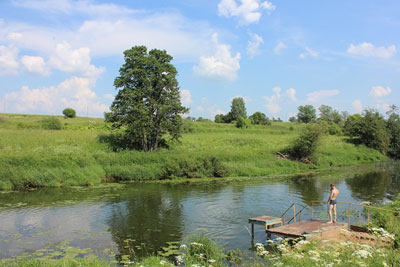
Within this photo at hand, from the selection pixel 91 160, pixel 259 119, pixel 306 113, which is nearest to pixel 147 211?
pixel 91 160

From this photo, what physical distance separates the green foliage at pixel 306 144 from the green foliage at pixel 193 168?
16.0 meters

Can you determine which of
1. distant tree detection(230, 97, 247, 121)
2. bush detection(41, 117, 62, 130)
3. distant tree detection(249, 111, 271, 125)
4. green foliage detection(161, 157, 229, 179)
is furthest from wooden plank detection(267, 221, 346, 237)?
distant tree detection(230, 97, 247, 121)

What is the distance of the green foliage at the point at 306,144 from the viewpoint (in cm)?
4919

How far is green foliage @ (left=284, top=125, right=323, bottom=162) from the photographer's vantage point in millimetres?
49188

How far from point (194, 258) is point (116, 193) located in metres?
17.6

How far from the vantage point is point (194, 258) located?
12.9 m

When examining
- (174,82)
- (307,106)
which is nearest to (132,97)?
(174,82)

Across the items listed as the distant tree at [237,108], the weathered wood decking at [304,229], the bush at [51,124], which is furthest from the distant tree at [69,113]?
the weathered wood decking at [304,229]

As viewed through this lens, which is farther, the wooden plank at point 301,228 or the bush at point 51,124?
the bush at point 51,124

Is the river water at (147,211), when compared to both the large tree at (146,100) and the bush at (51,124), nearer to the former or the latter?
the large tree at (146,100)

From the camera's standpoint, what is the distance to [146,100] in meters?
43.1

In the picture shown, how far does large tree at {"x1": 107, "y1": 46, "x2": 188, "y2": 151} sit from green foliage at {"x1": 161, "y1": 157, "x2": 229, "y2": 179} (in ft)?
23.4

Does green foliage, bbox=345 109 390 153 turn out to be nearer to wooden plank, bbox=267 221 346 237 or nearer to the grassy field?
the grassy field

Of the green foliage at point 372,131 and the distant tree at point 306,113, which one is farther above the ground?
the distant tree at point 306,113
